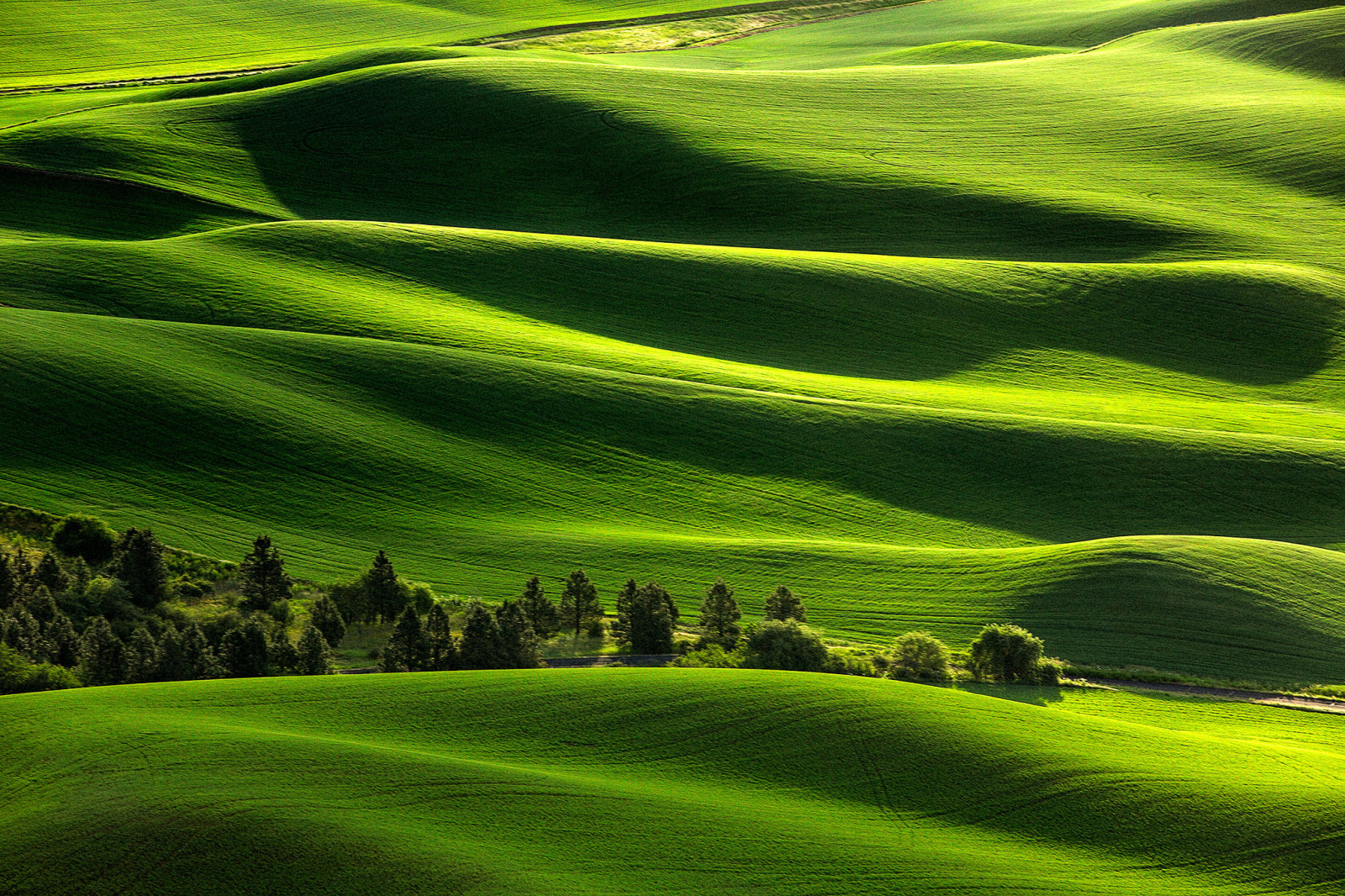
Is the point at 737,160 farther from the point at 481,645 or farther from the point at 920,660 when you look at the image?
the point at 481,645

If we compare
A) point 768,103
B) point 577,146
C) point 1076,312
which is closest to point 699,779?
point 1076,312

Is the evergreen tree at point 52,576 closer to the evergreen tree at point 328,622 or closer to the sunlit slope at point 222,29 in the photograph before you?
the evergreen tree at point 328,622

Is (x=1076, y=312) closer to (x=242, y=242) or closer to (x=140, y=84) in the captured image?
(x=242, y=242)

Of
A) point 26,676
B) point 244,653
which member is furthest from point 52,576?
point 244,653

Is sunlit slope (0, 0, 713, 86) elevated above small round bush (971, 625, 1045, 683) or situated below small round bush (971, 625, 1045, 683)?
above

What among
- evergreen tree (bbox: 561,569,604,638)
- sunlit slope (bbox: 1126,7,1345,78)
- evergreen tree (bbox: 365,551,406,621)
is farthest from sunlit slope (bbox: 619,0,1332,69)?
evergreen tree (bbox: 365,551,406,621)

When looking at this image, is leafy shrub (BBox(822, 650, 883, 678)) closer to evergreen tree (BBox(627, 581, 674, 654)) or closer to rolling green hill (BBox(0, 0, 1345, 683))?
rolling green hill (BBox(0, 0, 1345, 683))

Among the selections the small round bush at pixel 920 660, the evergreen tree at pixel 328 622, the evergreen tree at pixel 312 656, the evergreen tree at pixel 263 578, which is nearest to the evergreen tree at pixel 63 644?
the evergreen tree at pixel 263 578
